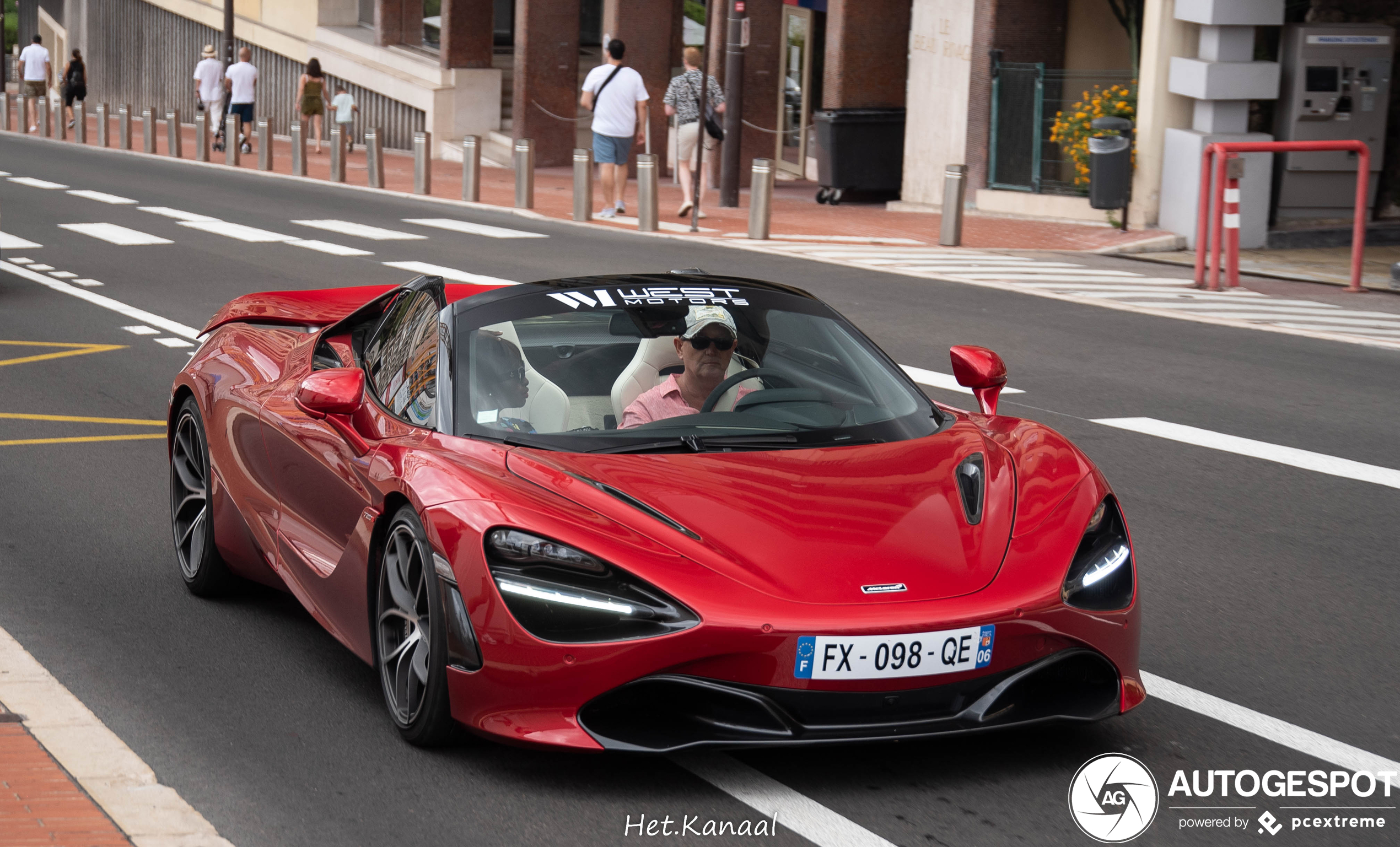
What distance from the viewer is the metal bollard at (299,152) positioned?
32.1m

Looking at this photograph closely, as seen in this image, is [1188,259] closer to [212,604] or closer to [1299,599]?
[1299,599]

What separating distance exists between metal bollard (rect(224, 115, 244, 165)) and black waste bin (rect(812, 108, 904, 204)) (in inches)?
499

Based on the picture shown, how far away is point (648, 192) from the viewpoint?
2161cm

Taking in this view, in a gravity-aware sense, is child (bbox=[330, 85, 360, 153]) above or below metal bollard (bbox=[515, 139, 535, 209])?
above

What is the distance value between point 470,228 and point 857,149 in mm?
8495

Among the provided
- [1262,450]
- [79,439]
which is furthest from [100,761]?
[1262,450]

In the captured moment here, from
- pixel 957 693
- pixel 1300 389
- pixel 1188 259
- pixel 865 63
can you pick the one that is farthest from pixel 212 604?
pixel 865 63

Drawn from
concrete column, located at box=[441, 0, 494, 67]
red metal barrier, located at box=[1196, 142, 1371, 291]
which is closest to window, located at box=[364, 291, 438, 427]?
red metal barrier, located at box=[1196, 142, 1371, 291]

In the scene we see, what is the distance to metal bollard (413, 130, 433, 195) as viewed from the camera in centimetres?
2798

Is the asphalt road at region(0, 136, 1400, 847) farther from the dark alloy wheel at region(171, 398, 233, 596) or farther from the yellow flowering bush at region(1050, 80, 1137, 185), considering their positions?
the yellow flowering bush at region(1050, 80, 1137, 185)

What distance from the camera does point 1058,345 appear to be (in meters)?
12.5

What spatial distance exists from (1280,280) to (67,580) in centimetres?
1361

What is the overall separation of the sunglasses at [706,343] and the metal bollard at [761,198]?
51.5 ft

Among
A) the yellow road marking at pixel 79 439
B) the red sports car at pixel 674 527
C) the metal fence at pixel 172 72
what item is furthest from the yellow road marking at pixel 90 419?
the metal fence at pixel 172 72
